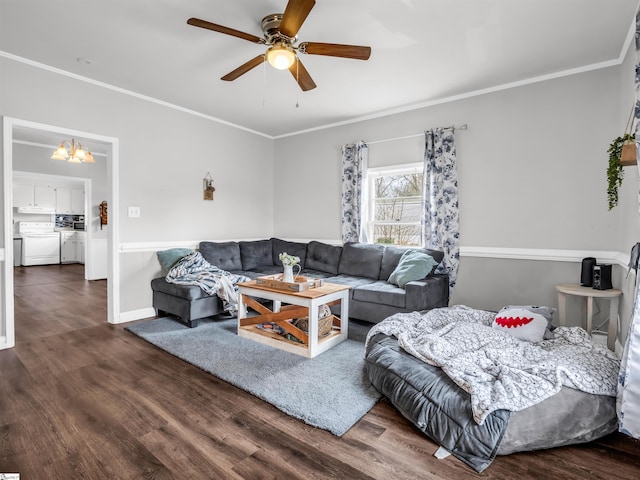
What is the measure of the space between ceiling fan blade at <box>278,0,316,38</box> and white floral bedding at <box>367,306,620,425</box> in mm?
2216

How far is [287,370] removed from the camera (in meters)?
2.62

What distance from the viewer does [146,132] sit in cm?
416

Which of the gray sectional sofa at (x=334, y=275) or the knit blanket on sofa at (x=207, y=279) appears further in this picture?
the knit blanket on sofa at (x=207, y=279)

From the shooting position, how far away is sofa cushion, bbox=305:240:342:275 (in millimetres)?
4768

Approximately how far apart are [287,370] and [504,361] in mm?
1517

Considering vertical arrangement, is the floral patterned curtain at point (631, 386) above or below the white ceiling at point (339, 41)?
below

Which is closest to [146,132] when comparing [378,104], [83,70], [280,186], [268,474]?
[83,70]

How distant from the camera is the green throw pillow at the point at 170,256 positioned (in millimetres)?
4125

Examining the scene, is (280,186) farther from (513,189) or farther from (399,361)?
(399,361)

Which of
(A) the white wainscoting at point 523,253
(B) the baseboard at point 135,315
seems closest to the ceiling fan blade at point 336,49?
(A) the white wainscoting at point 523,253

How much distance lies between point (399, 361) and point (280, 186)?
4285 mm

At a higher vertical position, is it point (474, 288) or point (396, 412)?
point (474, 288)

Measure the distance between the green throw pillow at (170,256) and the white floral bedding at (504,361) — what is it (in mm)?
2699

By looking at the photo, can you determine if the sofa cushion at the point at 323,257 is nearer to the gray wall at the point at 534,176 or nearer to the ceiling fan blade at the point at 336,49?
the gray wall at the point at 534,176
